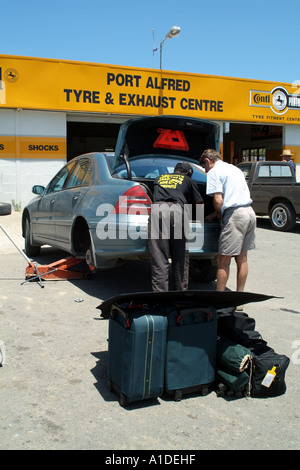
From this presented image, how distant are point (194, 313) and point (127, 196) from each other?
1985mm

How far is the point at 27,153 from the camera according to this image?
15258 millimetres

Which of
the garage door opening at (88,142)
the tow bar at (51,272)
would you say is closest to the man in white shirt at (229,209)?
the tow bar at (51,272)

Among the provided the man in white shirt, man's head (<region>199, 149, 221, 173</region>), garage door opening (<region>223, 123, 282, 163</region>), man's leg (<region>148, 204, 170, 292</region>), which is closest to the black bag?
man's leg (<region>148, 204, 170, 292</region>)

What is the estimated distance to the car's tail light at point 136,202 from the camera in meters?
4.62

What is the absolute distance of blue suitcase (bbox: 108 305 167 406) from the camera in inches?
108

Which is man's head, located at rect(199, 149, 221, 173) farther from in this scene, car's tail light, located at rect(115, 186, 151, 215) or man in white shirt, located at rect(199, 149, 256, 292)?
car's tail light, located at rect(115, 186, 151, 215)

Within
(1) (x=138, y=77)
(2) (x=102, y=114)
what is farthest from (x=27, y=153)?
(1) (x=138, y=77)

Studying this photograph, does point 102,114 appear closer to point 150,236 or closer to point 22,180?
point 22,180

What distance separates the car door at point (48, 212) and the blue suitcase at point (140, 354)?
152 inches

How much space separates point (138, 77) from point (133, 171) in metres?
11.8

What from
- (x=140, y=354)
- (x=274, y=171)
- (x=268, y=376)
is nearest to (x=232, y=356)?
(x=268, y=376)

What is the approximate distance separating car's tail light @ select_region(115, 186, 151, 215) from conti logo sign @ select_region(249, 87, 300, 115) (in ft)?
49.3

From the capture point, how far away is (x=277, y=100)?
18.9 m
